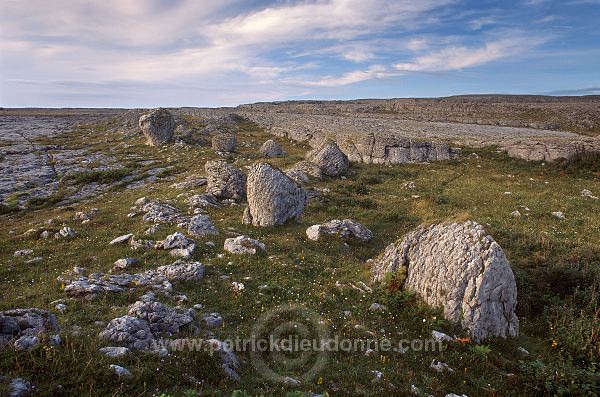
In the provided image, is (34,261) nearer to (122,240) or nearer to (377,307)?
(122,240)

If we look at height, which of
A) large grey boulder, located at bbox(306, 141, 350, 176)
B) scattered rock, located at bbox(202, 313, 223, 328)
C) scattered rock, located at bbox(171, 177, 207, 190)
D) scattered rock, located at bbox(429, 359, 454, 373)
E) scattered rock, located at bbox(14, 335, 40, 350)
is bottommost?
scattered rock, located at bbox(429, 359, 454, 373)

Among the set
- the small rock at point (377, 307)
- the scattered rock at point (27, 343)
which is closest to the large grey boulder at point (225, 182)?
the small rock at point (377, 307)

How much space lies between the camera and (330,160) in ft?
121

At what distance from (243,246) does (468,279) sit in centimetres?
914

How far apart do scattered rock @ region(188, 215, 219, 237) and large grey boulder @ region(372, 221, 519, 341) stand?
9.77m

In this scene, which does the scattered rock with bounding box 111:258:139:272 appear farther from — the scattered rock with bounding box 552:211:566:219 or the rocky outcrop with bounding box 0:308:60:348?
the scattered rock with bounding box 552:211:566:219

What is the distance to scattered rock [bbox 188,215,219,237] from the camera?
59.2 feet

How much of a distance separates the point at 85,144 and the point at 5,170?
83.4 ft

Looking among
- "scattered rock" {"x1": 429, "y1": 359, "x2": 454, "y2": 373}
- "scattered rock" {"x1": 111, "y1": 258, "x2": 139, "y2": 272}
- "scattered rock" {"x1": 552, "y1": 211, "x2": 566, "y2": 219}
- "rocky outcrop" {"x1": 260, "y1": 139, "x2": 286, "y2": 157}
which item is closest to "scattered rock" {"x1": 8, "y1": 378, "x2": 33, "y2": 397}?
"scattered rock" {"x1": 429, "y1": 359, "x2": 454, "y2": 373}

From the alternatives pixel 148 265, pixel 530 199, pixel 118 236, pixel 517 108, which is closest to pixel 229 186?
pixel 118 236

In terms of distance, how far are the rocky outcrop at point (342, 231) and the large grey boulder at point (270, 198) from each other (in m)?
2.51

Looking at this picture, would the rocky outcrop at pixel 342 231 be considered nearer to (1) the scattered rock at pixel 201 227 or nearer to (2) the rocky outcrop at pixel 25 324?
(1) the scattered rock at pixel 201 227

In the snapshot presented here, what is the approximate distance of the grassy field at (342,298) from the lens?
7320 millimetres

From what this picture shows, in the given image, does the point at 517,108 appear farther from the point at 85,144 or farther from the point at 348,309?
the point at 348,309
